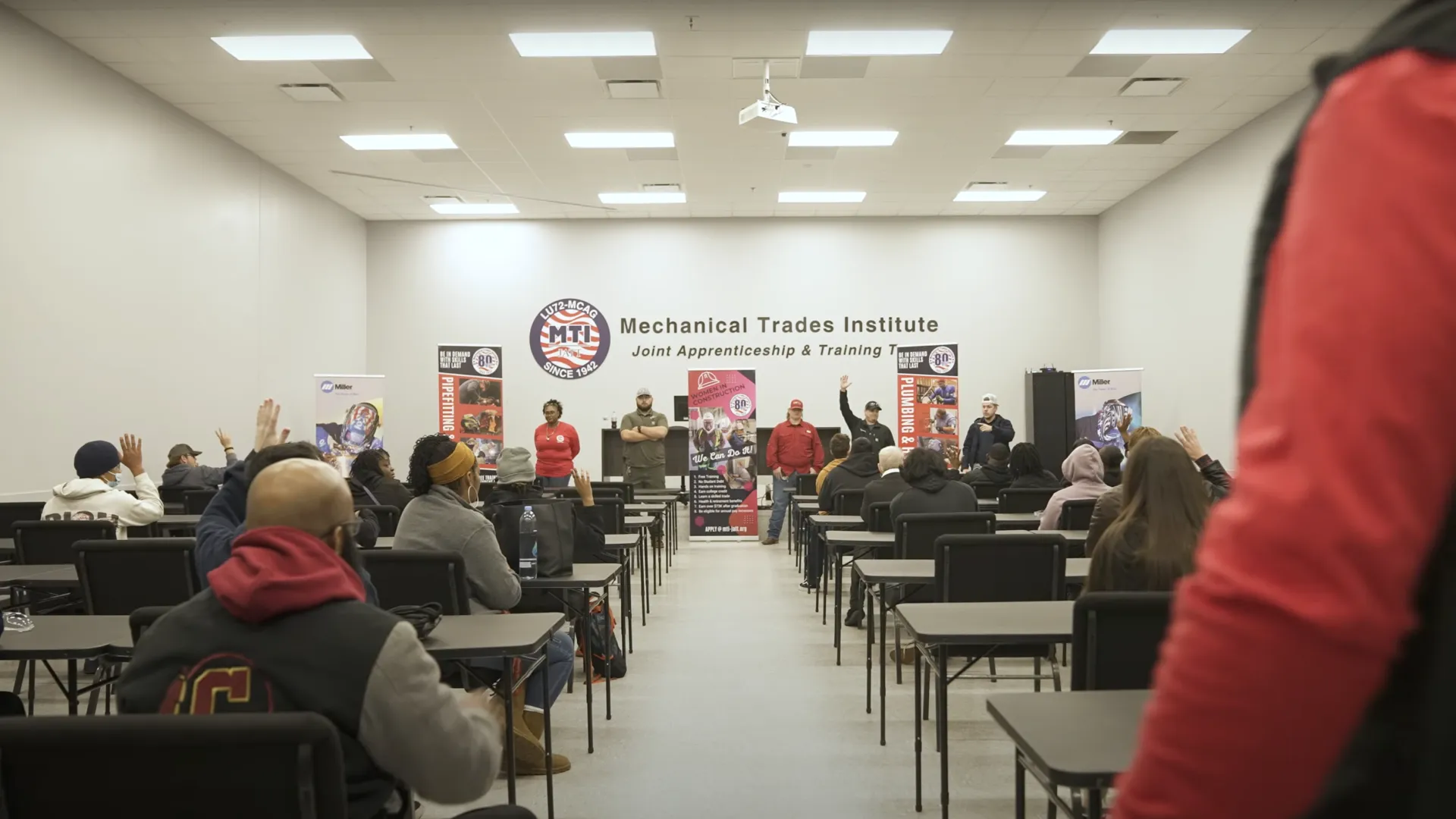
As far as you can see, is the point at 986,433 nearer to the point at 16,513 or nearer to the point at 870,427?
the point at 870,427

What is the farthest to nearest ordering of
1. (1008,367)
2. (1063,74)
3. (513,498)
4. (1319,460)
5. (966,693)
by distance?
(1008,367) < (1063,74) < (966,693) < (513,498) < (1319,460)

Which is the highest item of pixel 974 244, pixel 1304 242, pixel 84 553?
pixel 974 244

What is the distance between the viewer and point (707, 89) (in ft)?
28.5

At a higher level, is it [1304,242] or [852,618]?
[1304,242]

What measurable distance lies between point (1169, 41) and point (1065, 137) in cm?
263

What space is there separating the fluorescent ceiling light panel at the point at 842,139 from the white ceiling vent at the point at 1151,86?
216 centimetres

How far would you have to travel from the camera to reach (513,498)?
426cm

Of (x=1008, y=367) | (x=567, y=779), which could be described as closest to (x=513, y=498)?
(x=567, y=779)

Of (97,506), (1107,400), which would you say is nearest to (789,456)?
(1107,400)

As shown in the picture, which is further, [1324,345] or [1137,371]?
[1137,371]

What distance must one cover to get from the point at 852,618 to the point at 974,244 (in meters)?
8.92

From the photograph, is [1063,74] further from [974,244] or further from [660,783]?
[660,783]

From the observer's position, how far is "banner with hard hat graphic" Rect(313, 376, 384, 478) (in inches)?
458

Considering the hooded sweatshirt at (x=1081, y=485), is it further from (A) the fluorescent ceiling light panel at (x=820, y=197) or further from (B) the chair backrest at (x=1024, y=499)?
(A) the fluorescent ceiling light panel at (x=820, y=197)
